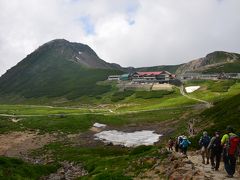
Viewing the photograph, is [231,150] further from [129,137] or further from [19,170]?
[129,137]

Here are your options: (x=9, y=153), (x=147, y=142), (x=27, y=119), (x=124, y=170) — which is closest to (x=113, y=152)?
(x=147, y=142)

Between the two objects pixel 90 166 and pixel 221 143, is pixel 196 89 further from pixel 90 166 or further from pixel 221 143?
pixel 221 143

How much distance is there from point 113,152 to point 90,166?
664 inches

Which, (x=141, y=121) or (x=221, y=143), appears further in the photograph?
(x=141, y=121)

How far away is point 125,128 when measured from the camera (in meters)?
111

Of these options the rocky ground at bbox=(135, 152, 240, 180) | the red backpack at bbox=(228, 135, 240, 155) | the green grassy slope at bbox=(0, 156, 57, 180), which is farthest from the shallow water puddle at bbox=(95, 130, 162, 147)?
the red backpack at bbox=(228, 135, 240, 155)

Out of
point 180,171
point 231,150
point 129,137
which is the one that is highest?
point 231,150

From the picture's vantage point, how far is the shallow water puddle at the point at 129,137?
8618 centimetres

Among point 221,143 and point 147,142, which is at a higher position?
point 221,143

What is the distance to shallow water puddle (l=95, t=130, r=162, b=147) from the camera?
86.2m

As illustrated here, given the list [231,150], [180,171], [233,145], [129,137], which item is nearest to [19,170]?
[180,171]

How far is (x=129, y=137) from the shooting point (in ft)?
315

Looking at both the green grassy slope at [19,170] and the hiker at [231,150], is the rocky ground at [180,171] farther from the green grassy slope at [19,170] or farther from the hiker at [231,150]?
the green grassy slope at [19,170]

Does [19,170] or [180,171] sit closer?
[180,171]
